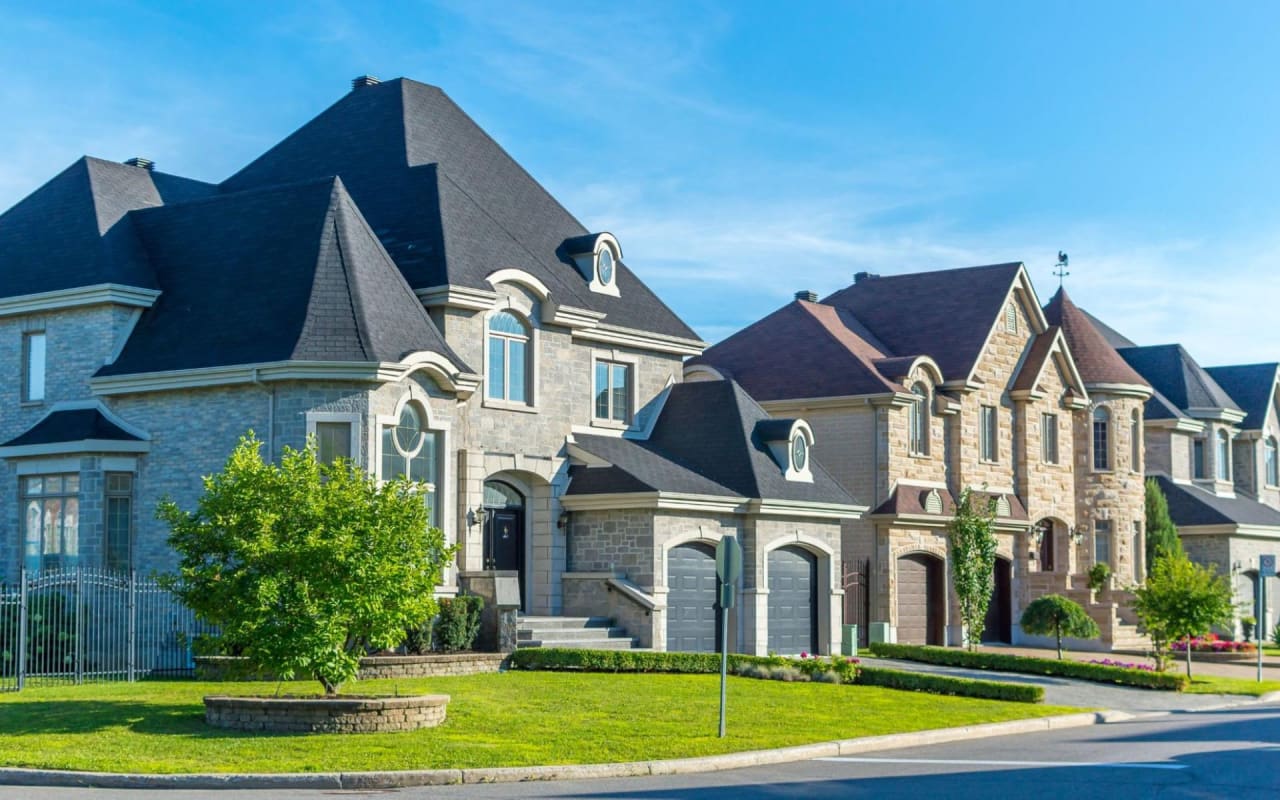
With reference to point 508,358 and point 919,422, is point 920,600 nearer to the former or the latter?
point 919,422

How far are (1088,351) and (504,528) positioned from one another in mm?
24410

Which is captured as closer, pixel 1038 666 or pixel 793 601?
pixel 1038 666

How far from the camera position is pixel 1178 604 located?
103 feet

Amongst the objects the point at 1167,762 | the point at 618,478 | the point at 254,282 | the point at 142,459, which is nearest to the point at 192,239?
the point at 254,282

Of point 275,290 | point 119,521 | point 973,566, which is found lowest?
point 973,566

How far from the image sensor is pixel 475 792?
14.7m

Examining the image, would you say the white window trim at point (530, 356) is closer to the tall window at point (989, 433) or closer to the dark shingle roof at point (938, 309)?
the dark shingle roof at point (938, 309)

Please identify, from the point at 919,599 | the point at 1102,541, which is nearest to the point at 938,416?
the point at 919,599

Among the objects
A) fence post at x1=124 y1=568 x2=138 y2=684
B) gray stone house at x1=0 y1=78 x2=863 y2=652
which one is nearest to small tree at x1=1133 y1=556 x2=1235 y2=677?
gray stone house at x1=0 y1=78 x2=863 y2=652

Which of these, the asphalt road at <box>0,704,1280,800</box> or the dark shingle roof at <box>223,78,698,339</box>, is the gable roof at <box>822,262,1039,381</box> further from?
the asphalt road at <box>0,704,1280,800</box>

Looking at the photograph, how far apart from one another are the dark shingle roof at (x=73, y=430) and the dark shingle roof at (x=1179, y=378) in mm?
39969

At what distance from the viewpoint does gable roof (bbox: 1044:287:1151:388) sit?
158 ft

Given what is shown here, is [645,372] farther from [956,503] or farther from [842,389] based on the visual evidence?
[956,503]

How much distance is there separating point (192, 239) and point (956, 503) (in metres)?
21.1
